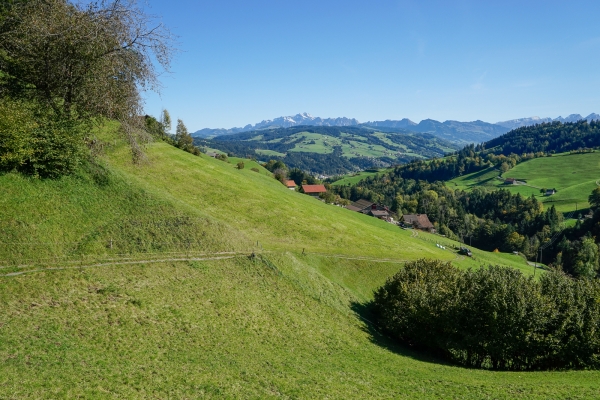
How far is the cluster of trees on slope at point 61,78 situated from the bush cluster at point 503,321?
3474cm

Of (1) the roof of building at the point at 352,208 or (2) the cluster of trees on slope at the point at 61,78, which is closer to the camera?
(2) the cluster of trees on slope at the point at 61,78

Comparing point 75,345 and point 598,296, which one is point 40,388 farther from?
point 598,296

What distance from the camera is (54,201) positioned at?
3098 cm

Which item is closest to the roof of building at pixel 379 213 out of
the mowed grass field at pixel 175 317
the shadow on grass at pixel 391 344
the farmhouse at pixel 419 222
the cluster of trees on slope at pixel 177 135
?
the farmhouse at pixel 419 222

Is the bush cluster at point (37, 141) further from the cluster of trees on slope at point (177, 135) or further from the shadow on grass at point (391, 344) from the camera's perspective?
the cluster of trees on slope at point (177, 135)

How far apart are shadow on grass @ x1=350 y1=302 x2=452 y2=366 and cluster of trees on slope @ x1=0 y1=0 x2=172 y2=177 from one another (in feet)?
104

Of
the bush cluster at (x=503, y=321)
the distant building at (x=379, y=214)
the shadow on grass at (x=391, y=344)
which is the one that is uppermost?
the bush cluster at (x=503, y=321)

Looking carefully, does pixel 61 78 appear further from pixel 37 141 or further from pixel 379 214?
pixel 379 214

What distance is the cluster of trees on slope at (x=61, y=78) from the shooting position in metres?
30.2

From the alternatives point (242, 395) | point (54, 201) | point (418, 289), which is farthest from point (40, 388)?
point (418, 289)

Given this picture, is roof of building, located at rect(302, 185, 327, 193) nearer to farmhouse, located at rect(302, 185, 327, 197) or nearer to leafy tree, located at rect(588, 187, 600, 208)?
farmhouse, located at rect(302, 185, 327, 197)

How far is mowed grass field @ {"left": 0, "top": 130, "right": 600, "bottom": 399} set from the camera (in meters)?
18.4

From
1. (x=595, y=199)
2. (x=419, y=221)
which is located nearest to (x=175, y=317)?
(x=419, y=221)

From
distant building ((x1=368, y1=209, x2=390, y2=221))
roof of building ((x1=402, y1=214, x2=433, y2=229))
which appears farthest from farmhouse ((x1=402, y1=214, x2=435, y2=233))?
distant building ((x1=368, y1=209, x2=390, y2=221))
